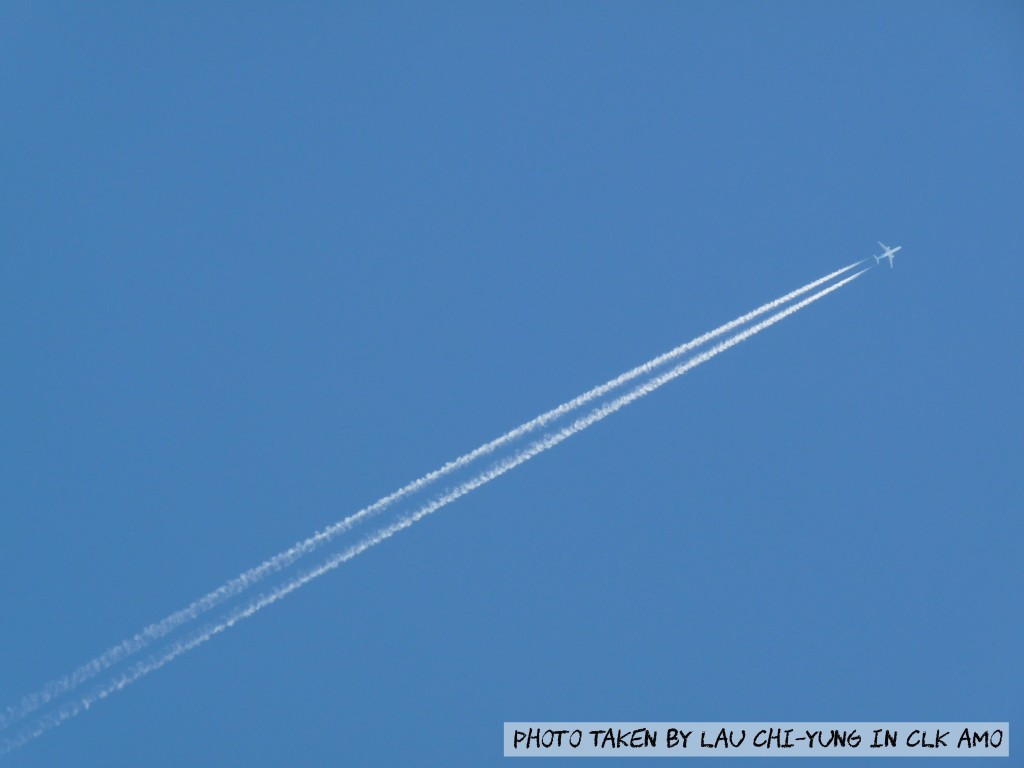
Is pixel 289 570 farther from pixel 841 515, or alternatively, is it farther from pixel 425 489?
pixel 841 515

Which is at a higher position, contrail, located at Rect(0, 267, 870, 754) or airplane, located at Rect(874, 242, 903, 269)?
airplane, located at Rect(874, 242, 903, 269)

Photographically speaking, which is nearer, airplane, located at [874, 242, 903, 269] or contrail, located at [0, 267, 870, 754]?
contrail, located at [0, 267, 870, 754]

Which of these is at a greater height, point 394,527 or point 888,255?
point 888,255

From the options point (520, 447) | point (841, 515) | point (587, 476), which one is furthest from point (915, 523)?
point (520, 447)

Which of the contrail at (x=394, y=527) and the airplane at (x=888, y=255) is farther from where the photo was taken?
the airplane at (x=888, y=255)

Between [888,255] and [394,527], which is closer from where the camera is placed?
[394,527]

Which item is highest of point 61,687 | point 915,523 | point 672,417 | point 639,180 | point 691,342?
point 639,180

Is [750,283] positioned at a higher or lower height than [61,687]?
higher

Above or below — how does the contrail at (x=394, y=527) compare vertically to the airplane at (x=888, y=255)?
below
